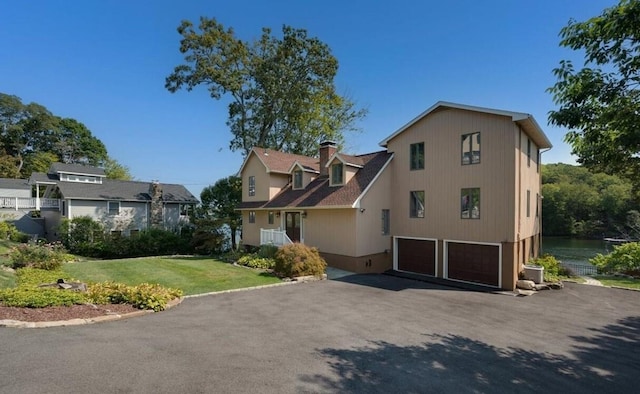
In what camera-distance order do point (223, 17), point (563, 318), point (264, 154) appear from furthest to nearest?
1. point (223, 17)
2. point (264, 154)
3. point (563, 318)

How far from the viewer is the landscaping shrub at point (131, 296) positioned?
916cm

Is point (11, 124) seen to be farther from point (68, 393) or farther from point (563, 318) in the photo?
point (563, 318)

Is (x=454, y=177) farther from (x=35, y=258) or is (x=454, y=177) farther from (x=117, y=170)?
(x=117, y=170)

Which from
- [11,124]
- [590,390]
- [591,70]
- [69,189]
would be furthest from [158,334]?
[11,124]

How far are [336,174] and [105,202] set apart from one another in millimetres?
23172

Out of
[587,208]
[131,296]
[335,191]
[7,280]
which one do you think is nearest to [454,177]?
[335,191]

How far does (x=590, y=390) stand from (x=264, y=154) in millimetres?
20325

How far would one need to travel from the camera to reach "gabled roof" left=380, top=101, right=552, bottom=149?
1361cm

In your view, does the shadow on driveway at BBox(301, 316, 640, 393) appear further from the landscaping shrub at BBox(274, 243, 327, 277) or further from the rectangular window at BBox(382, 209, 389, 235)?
the rectangular window at BBox(382, 209, 389, 235)

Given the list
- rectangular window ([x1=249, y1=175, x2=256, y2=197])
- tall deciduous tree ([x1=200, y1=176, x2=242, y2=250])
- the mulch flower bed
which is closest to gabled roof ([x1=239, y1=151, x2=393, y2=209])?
rectangular window ([x1=249, y1=175, x2=256, y2=197])

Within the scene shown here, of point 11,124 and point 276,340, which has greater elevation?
point 11,124

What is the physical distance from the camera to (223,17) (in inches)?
1053

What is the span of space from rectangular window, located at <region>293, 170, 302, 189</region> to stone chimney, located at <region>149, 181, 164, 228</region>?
57.8 ft

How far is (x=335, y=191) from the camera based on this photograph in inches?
721
